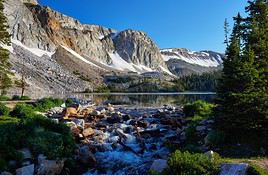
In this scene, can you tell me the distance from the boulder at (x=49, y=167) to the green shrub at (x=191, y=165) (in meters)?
6.04

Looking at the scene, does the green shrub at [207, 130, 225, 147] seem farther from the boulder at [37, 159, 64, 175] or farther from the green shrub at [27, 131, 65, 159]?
the boulder at [37, 159, 64, 175]

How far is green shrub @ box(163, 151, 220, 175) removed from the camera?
1161 centimetres

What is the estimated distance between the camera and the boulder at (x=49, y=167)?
14844mm

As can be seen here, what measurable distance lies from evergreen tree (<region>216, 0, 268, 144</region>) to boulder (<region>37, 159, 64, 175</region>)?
400 inches

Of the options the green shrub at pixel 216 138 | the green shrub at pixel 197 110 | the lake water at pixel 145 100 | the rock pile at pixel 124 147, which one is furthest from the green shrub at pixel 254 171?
the lake water at pixel 145 100

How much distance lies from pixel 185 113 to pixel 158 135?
33.9 ft

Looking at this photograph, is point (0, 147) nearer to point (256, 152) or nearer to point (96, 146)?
point (96, 146)

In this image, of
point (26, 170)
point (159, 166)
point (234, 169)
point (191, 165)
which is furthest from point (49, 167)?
point (234, 169)

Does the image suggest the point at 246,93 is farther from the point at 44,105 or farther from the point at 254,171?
the point at 44,105

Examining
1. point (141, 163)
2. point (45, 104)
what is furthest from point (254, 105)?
point (45, 104)

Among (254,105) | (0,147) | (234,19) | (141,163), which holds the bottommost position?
(141,163)

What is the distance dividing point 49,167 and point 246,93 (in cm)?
1202

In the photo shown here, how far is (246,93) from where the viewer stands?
60.5 feet

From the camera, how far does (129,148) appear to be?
783 inches
